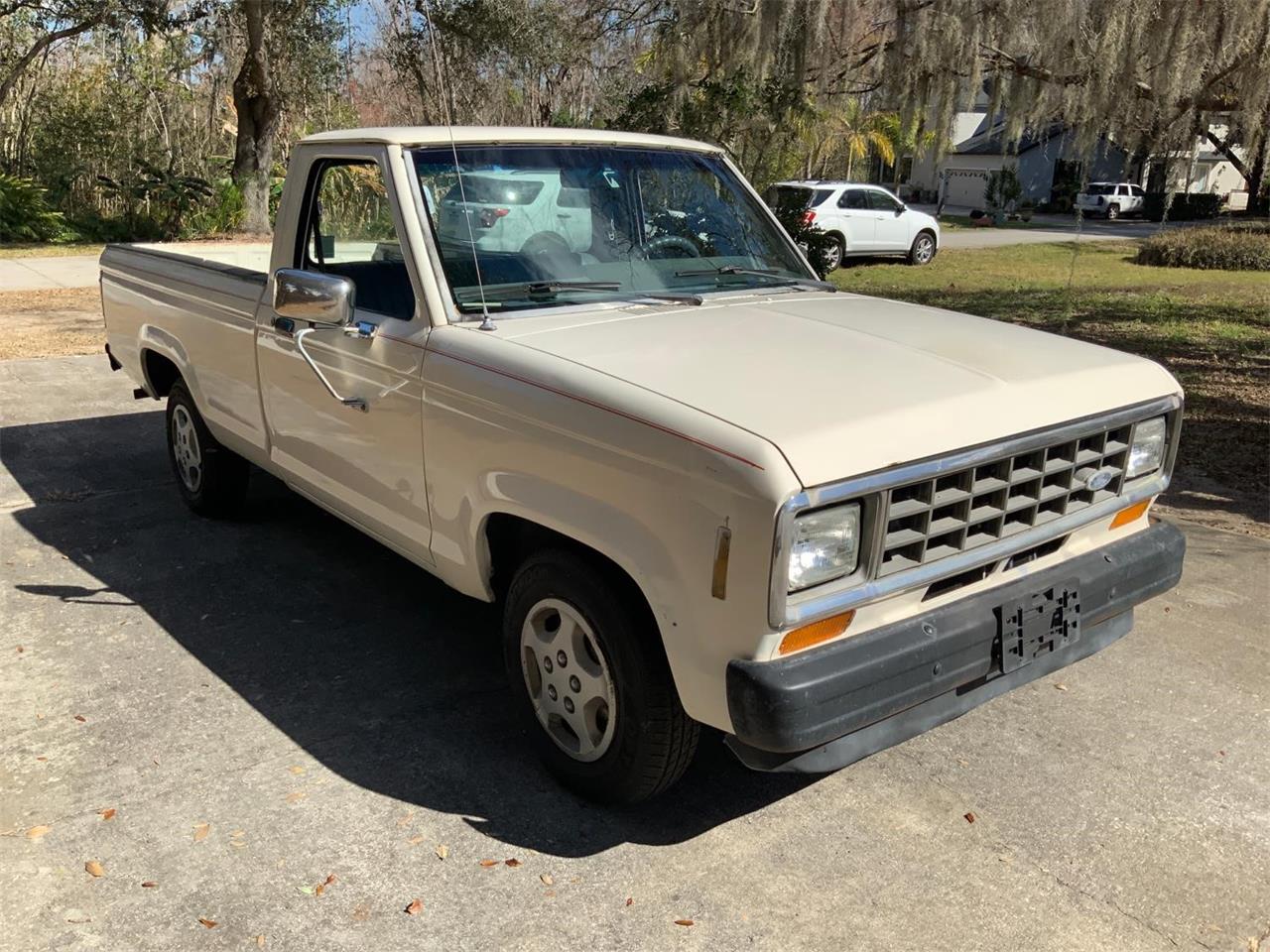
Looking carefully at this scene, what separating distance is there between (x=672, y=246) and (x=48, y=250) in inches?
733

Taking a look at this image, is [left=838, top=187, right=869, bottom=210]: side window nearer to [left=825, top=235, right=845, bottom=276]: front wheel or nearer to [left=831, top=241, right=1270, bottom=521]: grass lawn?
[left=825, top=235, right=845, bottom=276]: front wheel

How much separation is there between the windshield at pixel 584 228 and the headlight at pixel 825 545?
4.87ft

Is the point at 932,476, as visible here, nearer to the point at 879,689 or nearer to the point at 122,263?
the point at 879,689

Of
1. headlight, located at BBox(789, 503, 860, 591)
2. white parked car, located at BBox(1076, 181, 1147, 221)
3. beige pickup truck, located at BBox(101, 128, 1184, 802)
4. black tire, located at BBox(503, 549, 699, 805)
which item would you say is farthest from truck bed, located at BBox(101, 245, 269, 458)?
white parked car, located at BBox(1076, 181, 1147, 221)

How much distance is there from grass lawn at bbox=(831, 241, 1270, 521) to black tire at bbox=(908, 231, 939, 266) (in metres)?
0.43

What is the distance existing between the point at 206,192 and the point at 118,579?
1756 centimetres

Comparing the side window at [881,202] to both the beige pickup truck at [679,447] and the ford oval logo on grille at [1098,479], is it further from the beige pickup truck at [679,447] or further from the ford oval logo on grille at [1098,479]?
the ford oval logo on grille at [1098,479]

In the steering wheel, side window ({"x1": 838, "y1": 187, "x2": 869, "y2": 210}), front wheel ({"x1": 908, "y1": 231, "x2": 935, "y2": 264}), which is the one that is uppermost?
the steering wheel

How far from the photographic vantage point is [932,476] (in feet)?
9.62

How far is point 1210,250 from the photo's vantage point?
2069 cm

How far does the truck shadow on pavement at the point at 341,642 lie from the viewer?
140 inches

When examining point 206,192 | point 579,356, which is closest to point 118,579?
point 579,356

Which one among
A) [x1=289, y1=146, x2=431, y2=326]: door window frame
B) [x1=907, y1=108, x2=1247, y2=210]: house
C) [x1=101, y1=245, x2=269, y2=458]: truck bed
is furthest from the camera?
[x1=907, y1=108, x2=1247, y2=210]: house

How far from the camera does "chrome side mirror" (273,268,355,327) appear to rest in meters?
3.67
